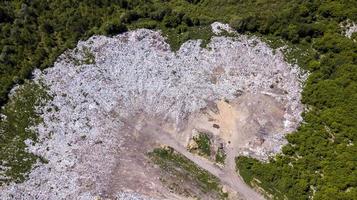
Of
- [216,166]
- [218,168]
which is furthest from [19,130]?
[218,168]

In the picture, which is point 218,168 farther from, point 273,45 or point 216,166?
point 273,45

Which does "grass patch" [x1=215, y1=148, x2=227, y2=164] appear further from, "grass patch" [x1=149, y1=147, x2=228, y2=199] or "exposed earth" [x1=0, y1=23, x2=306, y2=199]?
"grass patch" [x1=149, y1=147, x2=228, y2=199]

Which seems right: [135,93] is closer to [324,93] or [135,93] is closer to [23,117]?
[23,117]

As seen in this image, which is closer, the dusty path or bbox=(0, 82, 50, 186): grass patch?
the dusty path

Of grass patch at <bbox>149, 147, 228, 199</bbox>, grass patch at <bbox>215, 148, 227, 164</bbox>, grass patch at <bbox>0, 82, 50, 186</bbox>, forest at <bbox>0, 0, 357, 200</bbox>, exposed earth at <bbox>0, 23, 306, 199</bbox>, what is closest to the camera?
forest at <bbox>0, 0, 357, 200</bbox>

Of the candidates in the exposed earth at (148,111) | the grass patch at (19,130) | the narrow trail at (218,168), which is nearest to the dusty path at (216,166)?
the narrow trail at (218,168)

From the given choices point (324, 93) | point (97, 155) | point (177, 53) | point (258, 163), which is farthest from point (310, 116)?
point (97, 155)


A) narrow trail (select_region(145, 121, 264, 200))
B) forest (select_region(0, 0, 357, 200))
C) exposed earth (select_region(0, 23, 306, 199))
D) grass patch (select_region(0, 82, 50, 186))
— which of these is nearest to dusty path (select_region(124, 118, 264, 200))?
narrow trail (select_region(145, 121, 264, 200))
